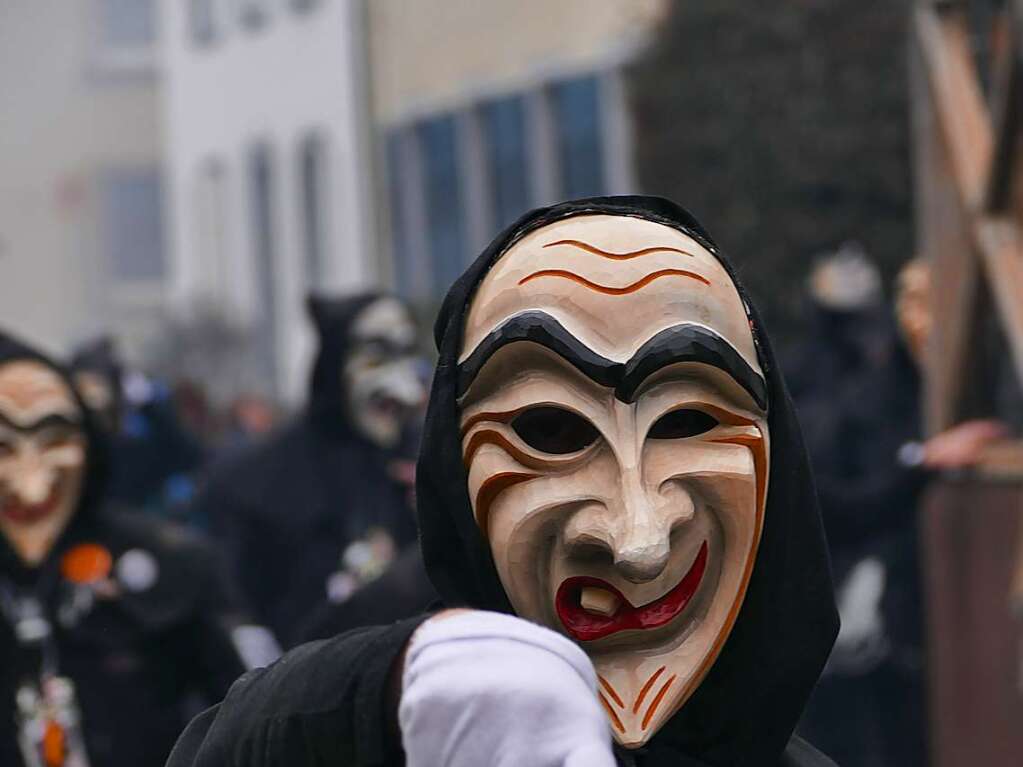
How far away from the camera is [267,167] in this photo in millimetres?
29578

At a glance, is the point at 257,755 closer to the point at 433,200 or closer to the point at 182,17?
the point at 433,200

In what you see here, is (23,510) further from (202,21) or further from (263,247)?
(202,21)

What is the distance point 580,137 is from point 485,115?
6.97 ft

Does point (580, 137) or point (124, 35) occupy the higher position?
point (124, 35)

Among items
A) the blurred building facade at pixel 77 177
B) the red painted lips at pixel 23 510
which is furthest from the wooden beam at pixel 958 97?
the blurred building facade at pixel 77 177

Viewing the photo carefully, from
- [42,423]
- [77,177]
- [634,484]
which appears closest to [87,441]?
[42,423]

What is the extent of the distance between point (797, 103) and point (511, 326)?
14280mm

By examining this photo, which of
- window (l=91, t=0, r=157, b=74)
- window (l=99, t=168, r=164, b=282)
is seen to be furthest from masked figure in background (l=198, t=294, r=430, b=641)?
window (l=91, t=0, r=157, b=74)

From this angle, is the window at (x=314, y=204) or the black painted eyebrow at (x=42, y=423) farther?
the window at (x=314, y=204)

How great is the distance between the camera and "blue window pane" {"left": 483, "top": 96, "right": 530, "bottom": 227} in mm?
21516

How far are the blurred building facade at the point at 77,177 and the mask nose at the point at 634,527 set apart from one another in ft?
103

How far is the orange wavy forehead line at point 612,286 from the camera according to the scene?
9.47ft

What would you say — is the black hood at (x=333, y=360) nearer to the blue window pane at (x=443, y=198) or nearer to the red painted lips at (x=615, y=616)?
the red painted lips at (x=615, y=616)

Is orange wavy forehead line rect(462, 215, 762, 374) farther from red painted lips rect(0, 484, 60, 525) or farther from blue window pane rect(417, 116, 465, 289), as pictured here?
blue window pane rect(417, 116, 465, 289)
